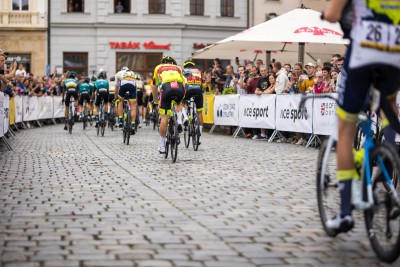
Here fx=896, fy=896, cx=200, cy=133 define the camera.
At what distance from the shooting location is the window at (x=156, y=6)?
5392cm

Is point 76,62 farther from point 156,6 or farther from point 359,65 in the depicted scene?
point 359,65

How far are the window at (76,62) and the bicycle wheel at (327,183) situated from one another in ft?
153

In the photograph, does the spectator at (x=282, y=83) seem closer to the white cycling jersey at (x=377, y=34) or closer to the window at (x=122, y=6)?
the white cycling jersey at (x=377, y=34)

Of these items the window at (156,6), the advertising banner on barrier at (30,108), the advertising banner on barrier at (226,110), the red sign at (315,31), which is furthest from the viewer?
the window at (156,6)

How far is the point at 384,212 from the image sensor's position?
607cm

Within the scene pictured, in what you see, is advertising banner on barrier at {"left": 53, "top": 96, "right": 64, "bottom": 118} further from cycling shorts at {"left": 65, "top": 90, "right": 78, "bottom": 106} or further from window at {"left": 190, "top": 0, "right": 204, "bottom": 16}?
window at {"left": 190, "top": 0, "right": 204, "bottom": 16}

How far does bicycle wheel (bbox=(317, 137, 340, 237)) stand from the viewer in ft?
22.9

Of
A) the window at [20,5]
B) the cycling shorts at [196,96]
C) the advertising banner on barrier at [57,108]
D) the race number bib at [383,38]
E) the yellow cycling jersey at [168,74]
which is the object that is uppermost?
the window at [20,5]

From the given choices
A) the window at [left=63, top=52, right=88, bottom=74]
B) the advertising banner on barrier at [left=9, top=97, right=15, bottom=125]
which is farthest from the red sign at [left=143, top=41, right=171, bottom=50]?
the advertising banner on barrier at [left=9, top=97, right=15, bottom=125]

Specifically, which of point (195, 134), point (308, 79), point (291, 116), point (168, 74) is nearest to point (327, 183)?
point (168, 74)

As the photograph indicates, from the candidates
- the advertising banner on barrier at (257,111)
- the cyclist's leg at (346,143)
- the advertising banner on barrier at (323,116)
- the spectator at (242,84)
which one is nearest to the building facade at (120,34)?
the spectator at (242,84)

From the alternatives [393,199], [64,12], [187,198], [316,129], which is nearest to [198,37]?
[64,12]

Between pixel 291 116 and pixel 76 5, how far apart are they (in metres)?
33.9

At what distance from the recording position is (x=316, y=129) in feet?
65.2
